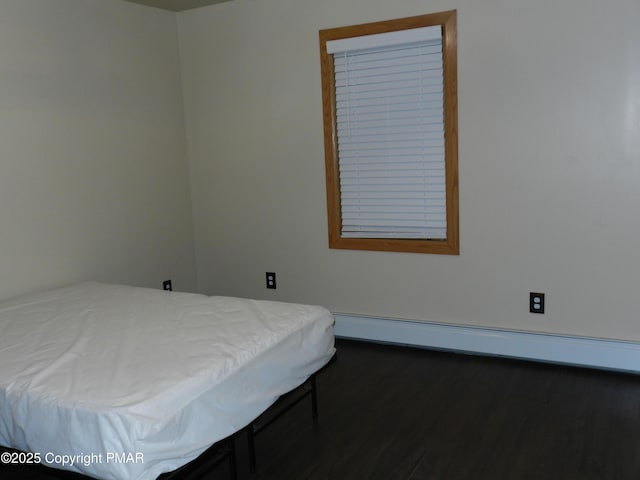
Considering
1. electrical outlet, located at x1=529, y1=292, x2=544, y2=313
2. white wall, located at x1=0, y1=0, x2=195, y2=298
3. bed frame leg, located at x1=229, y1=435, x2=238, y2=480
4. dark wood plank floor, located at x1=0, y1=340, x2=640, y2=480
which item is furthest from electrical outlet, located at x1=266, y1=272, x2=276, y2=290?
bed frame leg, located at x1=229, y1=435, x2=238, y2=480

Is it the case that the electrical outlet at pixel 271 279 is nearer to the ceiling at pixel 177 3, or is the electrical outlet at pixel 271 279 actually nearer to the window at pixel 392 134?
the window at pixel 392 134

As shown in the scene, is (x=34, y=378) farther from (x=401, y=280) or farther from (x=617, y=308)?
(x=617, y=308)

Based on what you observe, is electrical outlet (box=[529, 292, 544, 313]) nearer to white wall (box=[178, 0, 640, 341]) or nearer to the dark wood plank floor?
white wall (box=[178, 0, 640, 341])

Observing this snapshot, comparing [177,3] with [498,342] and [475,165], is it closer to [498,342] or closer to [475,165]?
[475,165]

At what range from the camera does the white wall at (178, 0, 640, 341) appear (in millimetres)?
3287

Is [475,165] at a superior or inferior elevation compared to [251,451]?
superior

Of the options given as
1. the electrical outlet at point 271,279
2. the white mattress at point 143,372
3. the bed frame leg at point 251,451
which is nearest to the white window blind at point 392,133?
the electrical outlet at point 271,279

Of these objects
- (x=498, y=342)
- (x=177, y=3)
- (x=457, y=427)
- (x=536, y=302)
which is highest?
(x=177, y=3)

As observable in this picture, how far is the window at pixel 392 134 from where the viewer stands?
3697 mm

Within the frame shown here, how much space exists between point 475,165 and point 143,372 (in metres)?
2.41

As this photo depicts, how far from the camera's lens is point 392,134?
390 centimetres

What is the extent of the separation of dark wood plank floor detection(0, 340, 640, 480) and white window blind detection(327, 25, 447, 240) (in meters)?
1.02

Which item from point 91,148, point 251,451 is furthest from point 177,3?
point 251,451

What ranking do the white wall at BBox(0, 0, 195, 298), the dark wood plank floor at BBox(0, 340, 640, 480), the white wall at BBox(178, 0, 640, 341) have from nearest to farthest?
1. the dark wood plank floor at BBox(0, 340, 640, 480)
2. the white wall at BBox(178, 0, 640, 341)
3. the white wall at BBox(0, 0, 195, 298)
